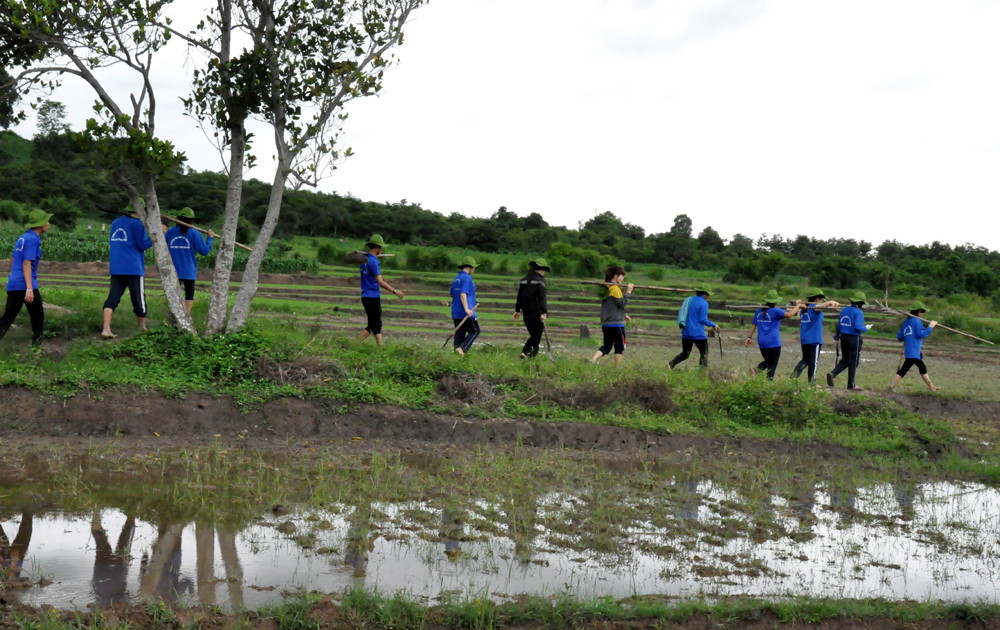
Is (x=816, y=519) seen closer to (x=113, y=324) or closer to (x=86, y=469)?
(x=86, y=469)

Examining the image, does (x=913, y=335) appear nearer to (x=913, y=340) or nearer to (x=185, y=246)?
(x=913, y=340)

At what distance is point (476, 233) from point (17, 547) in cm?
4821

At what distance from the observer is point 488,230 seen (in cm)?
5341

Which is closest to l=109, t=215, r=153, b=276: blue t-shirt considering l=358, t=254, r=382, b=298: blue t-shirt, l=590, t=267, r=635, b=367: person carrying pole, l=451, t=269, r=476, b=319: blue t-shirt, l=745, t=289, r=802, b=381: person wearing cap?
l=358, t=254, r=382, b=298: blue t-shirt

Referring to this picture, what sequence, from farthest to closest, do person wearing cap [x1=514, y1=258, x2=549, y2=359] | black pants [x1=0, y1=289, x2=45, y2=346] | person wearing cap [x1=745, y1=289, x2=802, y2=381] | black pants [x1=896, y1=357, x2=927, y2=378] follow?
black pants [x1=896, y1=357, x2=927, y2=378] → person wearing cap [x1=745, y1=289, x2=802, y2=381] → person wearing cap [x1=514, y1=258, x2=549, y2=359] → black pants [x1=0, y1=289, x2=45, y2=346]

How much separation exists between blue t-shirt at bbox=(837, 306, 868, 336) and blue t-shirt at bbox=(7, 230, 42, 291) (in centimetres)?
1135

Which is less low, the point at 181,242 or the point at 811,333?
the point at 181,242

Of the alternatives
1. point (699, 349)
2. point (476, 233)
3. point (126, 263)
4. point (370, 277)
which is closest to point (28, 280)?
point (126, 263)

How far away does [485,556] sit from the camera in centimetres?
586

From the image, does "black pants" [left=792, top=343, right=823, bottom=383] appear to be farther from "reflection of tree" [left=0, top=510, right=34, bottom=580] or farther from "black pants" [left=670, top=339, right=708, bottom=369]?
"reflection of tree" [left=0, top=510, right=34, bottom=580]

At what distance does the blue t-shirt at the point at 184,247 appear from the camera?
445 inches

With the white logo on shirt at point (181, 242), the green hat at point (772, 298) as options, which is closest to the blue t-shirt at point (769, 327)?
the green hat at point (772, 298)

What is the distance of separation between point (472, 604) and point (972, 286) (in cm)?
4998

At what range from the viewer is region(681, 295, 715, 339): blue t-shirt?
12708 millimetres
